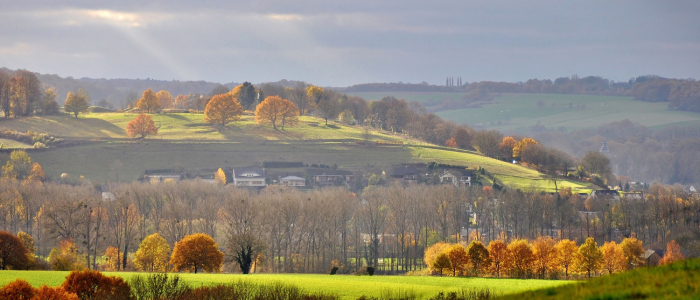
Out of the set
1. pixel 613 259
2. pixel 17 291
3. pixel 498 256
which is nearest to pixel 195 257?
pixel 498 256

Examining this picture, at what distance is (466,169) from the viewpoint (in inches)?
5738

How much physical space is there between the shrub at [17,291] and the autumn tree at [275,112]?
5519 inches

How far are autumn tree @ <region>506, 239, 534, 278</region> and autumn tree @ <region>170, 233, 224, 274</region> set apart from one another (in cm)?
2806

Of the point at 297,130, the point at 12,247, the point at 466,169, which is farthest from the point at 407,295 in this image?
the point at 297,130

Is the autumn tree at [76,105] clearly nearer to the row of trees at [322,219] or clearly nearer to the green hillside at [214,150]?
the green hillside at [214,150]

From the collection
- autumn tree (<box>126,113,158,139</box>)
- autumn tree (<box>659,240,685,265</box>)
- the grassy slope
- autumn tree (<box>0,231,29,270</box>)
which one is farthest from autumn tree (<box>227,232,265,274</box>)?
autumn tree (<box>126,113,158,139</box>)

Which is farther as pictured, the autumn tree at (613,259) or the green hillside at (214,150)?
the green hillside at (214,150)

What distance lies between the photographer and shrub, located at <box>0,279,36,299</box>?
38.6 m

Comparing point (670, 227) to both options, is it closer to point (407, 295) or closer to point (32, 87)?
point (407, 295)

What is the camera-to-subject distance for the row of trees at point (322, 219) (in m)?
90.8

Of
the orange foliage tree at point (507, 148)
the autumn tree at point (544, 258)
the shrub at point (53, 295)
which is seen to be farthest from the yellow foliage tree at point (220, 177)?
the shrub at point (53, 295)

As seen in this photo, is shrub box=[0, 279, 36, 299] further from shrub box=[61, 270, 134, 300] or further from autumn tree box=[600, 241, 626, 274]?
autumn tree box=[600, 241, 626, 274]

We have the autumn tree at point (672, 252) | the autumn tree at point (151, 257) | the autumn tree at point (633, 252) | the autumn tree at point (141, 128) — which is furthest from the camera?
the autumn tree at point (141, 128)

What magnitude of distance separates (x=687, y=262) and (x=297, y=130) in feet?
510
